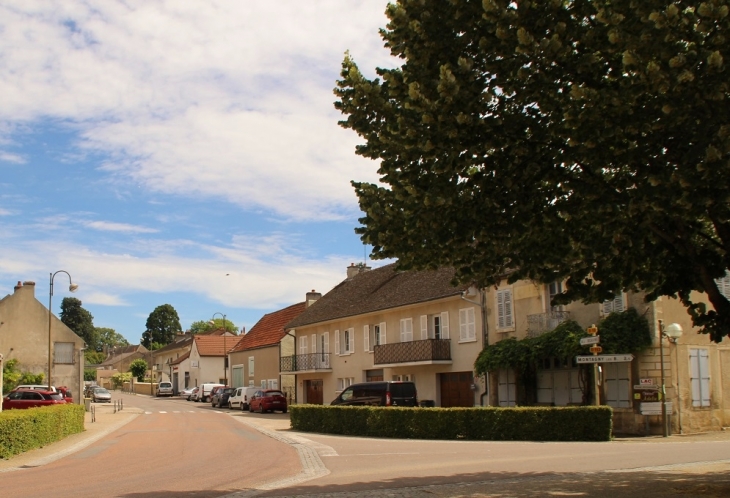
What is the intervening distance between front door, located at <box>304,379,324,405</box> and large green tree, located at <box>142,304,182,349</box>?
111365 millimetres

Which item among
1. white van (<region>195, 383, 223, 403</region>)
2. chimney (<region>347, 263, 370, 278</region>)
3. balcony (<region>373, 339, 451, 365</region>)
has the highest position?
chimney (<region>347, 263, 370, 278</region>)

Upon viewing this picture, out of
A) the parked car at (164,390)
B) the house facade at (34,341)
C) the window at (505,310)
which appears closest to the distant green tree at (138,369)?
the parked car at (164,390)

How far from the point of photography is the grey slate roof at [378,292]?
35.8 meters

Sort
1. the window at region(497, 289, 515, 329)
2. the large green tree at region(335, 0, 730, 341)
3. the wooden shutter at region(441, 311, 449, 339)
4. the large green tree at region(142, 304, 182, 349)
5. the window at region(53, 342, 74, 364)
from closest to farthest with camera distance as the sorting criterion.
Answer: the large green tree at region(335, 0, 730, 341) < the window at region(497, 289, 515, 329) < the wooden shutter at region(441, 311, 449, 339) < the window at region(53, 342, 74, 364) < the large green tree at region(142, 304, 182, 349)

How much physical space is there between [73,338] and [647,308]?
37572mm

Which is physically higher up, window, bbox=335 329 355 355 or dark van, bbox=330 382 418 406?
window, bbox=335 329 355 355

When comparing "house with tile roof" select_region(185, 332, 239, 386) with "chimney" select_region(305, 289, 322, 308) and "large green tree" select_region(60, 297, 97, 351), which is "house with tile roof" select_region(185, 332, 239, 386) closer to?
"chimney" select_region(305, 289, 322, 308)

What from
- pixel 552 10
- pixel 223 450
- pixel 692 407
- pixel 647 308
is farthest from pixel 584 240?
pixel 692 407

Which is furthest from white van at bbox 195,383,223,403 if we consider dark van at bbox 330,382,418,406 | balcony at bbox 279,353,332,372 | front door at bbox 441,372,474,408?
dark van at bbox 330,382,418,406

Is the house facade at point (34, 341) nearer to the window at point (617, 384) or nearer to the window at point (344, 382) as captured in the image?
the window at point (344, 382)

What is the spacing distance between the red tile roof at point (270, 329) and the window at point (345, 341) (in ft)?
31.7

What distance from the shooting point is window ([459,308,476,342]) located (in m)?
32.6

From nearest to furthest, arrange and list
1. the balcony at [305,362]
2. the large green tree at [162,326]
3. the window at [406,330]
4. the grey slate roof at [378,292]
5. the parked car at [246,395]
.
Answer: the grey slate roof at [378,292]
the window at [406,330]
the balcony at [305,362]
the parked car at [246,395]
the large green tree at [162,326]

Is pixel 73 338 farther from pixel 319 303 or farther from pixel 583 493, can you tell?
pixel 583 493
